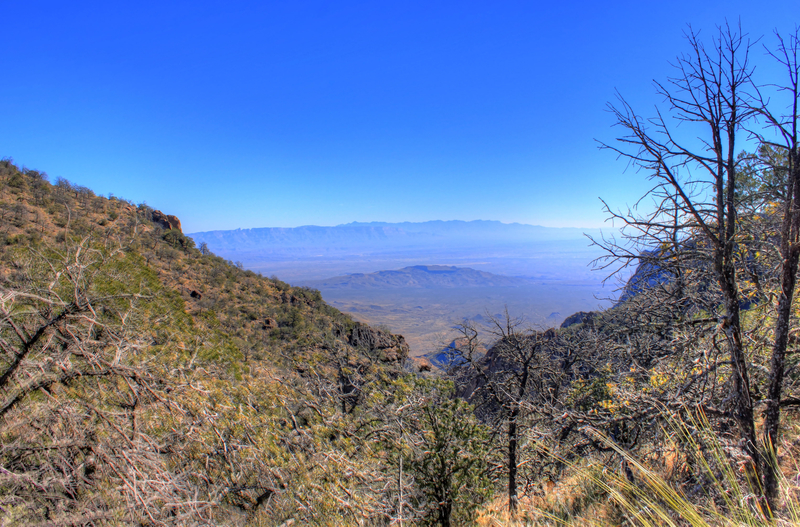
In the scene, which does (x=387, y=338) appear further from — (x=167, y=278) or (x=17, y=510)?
(x=17, y=510)

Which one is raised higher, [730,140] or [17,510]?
[730,140]

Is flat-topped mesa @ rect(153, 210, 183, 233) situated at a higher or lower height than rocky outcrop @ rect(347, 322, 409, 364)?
higher

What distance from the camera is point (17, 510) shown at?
3098mm

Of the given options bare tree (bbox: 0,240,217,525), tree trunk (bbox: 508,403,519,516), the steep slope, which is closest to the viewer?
bare tree (bbox: 0,240,217,525)

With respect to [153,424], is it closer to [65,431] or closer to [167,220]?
[65,431]

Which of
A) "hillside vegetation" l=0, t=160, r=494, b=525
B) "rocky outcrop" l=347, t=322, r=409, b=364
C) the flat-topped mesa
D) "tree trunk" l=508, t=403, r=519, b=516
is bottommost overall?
"rocky outcrop" l=347, t=322, r=409, b=364

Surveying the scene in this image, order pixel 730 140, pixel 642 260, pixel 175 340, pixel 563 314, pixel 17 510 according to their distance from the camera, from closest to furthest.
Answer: pixel 17 510
pixel 730 140
pixel 642 260
pixel 175 340
pixel 563 314

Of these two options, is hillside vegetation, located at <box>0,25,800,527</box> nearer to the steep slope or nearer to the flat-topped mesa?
the steep slope

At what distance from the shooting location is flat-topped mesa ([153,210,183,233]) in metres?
33.6

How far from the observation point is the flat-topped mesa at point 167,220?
110 ft

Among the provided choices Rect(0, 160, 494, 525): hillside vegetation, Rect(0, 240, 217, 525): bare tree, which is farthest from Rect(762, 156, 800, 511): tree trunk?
Rect(0, 240, 217, 525): bare tree

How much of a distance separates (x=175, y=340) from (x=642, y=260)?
879 cm

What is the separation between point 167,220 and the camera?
3397 cm

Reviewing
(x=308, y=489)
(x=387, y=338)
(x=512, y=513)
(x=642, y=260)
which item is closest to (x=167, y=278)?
(x=387, y=338)
